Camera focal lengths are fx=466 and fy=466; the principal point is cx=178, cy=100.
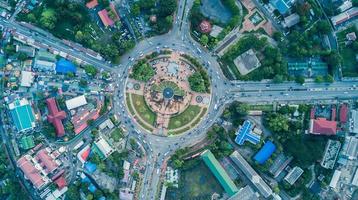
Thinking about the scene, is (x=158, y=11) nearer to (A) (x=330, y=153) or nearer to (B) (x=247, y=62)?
(B) (x=247, y=62)

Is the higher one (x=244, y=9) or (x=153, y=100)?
(x=244, y=9)

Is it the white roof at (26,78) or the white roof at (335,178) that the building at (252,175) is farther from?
the white roof at (26,78)

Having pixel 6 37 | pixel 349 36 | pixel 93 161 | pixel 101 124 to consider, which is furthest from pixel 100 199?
pixel 349 36

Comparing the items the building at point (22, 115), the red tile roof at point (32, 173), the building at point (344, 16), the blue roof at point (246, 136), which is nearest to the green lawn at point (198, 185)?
the blue roof at point (246, 136)

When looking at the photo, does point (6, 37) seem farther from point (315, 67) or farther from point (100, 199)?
point (315, 67)

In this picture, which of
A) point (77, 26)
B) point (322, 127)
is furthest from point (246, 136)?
point (77, 26)

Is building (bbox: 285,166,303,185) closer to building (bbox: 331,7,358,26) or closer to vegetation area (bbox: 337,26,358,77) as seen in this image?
vegetation area (bbox: 337,26,358,77)

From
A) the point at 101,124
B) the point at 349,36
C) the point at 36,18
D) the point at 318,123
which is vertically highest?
the point at 36,18
